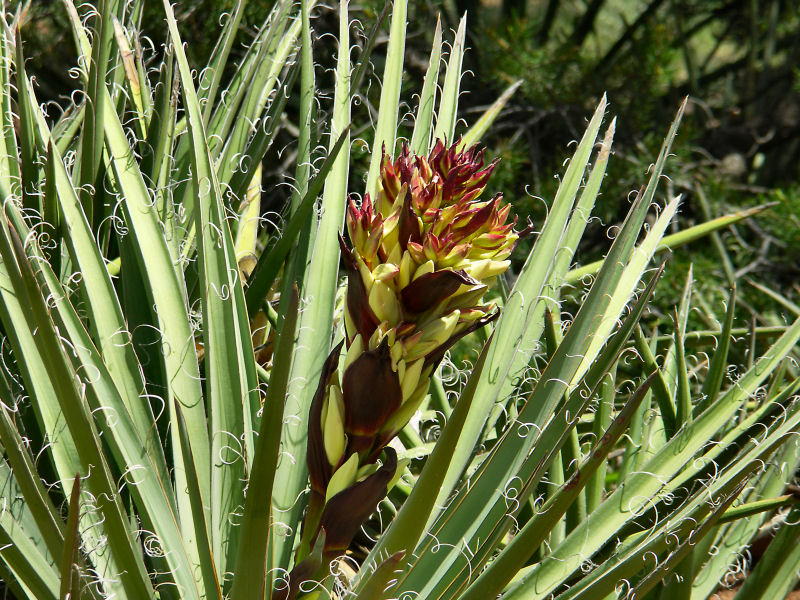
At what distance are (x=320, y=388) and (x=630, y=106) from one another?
1972mm

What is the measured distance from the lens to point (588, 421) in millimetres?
1085

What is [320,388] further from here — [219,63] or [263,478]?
[219,63]

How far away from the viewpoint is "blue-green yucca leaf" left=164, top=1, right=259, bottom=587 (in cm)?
71

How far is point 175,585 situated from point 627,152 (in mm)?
1904

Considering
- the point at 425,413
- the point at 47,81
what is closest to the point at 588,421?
the point at 425,413

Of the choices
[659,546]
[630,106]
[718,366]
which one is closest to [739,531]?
[718,366]

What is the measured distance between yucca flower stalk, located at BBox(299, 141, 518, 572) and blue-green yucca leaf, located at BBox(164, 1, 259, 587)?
0.14 metres

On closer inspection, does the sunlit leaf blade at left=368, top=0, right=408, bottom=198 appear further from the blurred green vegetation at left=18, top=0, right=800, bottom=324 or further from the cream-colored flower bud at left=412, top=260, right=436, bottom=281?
the blurred green vegetation at left=18, top=0, right=800, bottom=324

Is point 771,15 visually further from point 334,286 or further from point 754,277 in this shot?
point 334,286

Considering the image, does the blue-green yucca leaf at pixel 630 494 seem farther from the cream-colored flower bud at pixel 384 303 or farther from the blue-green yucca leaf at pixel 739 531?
the cream-colored flower bud at pixel 384 303

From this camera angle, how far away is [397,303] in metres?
0.57

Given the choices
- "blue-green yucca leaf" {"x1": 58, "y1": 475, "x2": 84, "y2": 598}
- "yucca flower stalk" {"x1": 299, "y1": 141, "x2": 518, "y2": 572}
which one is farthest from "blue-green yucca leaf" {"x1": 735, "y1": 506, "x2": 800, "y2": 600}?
"blue-green yucca leaf" {"x1": 58, "y1": 475, "x2": 84, "y2": 598}

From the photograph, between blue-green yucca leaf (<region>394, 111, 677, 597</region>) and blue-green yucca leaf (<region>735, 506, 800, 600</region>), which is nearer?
blue-green yucca leaf (<region>394, 111, 677, 597</region>)

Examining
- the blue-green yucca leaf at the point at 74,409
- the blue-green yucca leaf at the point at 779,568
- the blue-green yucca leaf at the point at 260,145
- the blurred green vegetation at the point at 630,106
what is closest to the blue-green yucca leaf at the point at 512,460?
the blue-green yucca leaf at the point at 74,409
